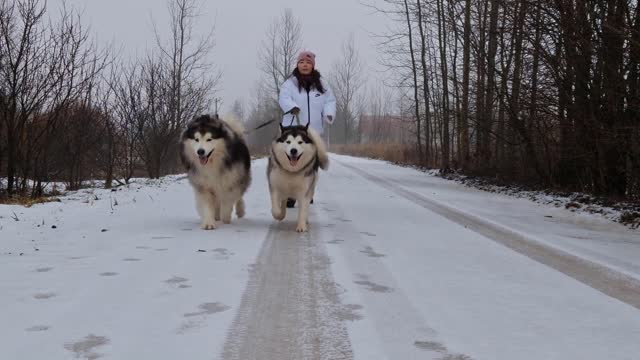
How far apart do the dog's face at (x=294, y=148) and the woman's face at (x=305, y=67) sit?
154 centimetres

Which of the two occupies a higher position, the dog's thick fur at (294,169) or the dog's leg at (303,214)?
the dog's thick fur at (294,169)

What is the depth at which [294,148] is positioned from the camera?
4941 mm

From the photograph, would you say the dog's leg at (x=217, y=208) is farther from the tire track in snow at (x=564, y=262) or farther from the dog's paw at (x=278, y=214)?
the tire track in snow at (x=564, y=262)

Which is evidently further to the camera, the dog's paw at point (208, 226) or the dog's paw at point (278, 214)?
the dog's paw at point (278, 214)

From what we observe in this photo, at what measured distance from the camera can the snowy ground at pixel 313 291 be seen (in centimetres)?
213

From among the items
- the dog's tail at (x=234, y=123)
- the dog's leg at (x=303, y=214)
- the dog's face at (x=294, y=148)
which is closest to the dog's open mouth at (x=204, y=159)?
the dog's tail at (x=234, y=123)

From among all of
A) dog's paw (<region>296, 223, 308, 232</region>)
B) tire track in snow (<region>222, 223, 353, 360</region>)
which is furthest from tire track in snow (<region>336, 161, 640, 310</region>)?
dog's paw (<region>296, 223, 308, 232</region>)

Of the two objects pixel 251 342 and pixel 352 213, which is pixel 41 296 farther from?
pixel 352 213

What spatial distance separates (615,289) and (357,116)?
205ft

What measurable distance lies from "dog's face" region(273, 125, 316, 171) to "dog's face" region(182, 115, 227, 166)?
0.59 m

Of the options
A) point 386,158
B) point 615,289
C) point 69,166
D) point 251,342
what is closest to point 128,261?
point 251,342

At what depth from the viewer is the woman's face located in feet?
21.1

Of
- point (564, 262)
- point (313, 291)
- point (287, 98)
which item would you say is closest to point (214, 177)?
point (287, 98)

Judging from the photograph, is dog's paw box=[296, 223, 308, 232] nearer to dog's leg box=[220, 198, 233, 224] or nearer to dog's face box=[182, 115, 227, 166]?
dog's leg box=[220, 198, 233, 224]
